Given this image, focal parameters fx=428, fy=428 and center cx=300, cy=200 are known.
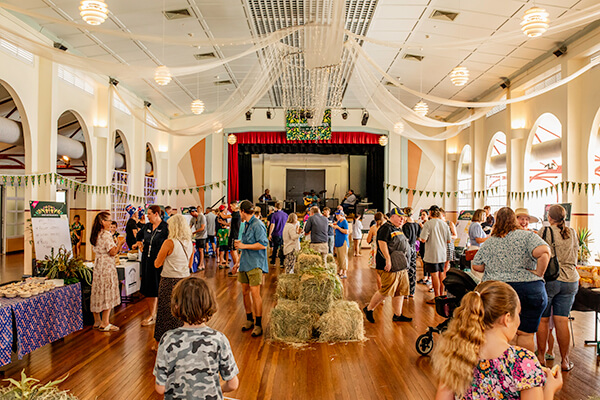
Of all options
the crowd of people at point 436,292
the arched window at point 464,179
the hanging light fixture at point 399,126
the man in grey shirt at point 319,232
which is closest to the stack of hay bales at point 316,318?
the crowd of people at point 436,292

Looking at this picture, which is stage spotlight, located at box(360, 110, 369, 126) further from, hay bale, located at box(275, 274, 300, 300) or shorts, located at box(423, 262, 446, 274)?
hay bale, located at box(275, 274, 300, 300)

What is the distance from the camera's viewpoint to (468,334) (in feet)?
5.04

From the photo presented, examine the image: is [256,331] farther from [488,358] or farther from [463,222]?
[463,222]

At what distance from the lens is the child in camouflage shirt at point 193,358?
1790mm

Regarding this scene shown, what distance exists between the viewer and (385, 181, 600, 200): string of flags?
826 cm

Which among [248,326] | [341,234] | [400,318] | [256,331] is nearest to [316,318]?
[256,331]

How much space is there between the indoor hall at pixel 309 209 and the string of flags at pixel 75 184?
0.18 feet

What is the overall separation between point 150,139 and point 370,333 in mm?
11712

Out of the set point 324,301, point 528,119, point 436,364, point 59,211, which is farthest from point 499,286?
point 528,119

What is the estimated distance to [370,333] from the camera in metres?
4.84

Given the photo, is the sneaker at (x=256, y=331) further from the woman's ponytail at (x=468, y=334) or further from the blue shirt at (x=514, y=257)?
the woman's ponytail at (x=468, y=334)

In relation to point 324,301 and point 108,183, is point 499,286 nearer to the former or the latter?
point 324,301

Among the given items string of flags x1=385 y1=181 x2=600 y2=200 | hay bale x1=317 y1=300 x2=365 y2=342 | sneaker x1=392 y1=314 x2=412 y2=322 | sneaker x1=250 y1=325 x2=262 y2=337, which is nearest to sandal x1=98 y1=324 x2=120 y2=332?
sneaker x1=250 y1=325 x2=262 y2=337

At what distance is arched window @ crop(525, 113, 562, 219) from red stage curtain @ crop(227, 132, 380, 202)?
242 inches
